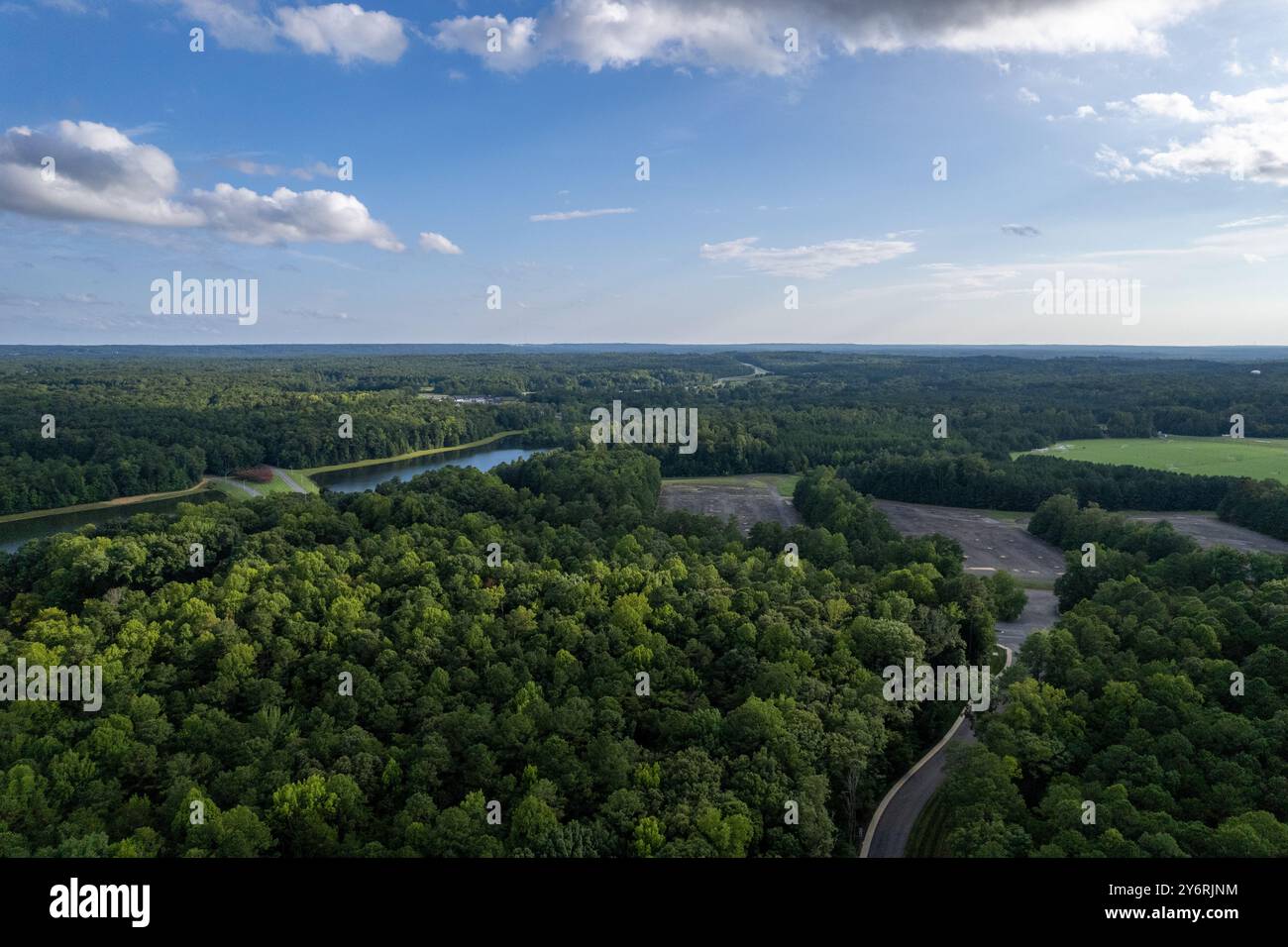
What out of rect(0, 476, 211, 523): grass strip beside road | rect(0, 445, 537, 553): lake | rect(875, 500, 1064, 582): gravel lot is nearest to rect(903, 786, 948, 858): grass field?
rect(875, 500, 1064, 582): gravel lot

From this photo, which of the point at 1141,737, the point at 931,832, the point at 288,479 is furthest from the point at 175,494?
the point at 1141,737

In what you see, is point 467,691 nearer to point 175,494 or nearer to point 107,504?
point 107,504

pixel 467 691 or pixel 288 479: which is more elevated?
pixel 288 479

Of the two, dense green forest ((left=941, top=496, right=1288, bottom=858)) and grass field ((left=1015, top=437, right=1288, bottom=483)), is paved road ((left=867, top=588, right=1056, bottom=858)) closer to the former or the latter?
dense green forest ((left=941, top=496, right=1288, bottom=858))

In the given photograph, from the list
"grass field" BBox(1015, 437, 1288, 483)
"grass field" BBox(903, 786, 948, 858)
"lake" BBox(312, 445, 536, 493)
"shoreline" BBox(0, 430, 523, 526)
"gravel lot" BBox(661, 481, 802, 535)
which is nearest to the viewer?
"grass field" BBox(903, 786, 948, 858)

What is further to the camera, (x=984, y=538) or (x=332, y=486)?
(x=332, y=486)

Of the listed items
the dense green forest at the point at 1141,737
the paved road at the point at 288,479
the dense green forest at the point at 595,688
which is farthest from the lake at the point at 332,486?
the dense green forest at the point at 1141,737
